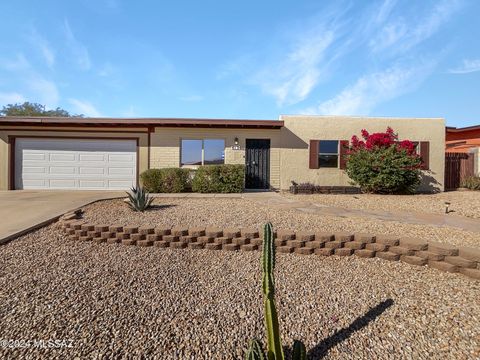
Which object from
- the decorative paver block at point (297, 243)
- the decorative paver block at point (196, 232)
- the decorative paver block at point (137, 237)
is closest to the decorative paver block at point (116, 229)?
the decorative paver block at point (137, 237)

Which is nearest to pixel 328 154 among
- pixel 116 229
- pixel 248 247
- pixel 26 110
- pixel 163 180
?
pixel 163 180

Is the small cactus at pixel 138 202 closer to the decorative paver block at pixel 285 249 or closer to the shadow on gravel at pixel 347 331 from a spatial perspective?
the decorative paver block at pixel 285 249

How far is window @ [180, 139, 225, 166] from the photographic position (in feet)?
37.6

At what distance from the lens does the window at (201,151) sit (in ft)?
37.6

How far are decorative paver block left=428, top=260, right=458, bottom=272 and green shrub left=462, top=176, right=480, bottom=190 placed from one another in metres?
11.2

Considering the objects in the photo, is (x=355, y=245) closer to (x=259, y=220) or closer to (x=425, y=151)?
(x=259, y=220)

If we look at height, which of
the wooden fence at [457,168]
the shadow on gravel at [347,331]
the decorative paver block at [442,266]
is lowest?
the shadow on gravel at [347,331]

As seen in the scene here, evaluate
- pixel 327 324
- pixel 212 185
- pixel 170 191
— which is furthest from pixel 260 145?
pixel 327 324

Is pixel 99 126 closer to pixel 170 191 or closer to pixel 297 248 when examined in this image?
pixel 170 191

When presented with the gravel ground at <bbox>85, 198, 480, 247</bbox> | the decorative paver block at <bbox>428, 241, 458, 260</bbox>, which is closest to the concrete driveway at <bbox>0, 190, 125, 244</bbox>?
the gravel ground at <bbox>85, 198, 480, 247</bbox>

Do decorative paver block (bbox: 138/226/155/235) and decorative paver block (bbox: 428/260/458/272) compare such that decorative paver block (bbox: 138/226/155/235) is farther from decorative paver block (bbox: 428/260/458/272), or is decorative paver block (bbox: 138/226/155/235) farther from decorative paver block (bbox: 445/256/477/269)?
decorative paver block (bbox: 445/256/477/269)

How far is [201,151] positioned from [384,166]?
295 inches

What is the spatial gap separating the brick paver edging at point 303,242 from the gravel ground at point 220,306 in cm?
16

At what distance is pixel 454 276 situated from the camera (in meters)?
3.19
